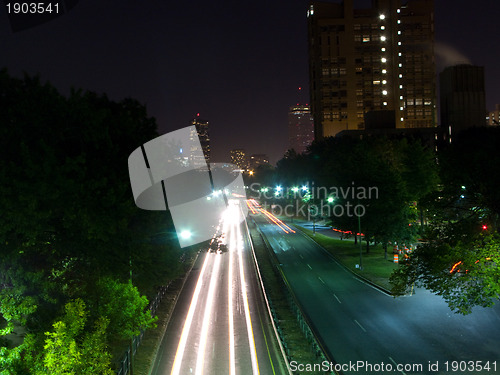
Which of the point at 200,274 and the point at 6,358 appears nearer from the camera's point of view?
the point at 6,358

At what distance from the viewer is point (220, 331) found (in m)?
22.4

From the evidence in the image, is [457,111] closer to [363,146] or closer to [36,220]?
[363,146]

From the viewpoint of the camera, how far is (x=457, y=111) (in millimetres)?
89875

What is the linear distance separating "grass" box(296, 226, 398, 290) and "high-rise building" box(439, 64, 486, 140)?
53.1 m

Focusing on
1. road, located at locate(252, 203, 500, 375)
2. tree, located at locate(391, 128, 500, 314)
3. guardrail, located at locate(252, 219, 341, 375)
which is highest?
tree, located at locate(391, 128, 500, 314)

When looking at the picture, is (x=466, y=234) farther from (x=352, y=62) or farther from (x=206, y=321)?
(x=352, y=62)

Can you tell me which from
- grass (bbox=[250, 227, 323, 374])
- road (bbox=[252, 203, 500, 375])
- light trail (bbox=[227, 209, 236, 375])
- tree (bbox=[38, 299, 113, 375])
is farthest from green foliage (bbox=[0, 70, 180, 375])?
road (bbox=[252, 203, 500, 375])

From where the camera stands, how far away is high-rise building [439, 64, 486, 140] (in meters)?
88.3

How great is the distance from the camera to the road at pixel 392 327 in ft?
60.4

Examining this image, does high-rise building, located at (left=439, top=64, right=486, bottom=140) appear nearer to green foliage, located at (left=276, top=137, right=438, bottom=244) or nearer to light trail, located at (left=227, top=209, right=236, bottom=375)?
green foliage, located at (left=276, top=137, right=438, bottom=244)

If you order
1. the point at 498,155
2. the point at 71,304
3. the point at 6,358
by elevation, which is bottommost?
the point at 6,358

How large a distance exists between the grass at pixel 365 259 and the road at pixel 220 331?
351 inches

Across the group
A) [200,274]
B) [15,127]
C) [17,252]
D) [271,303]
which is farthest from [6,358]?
[200,274]

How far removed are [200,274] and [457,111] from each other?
75454 mm
